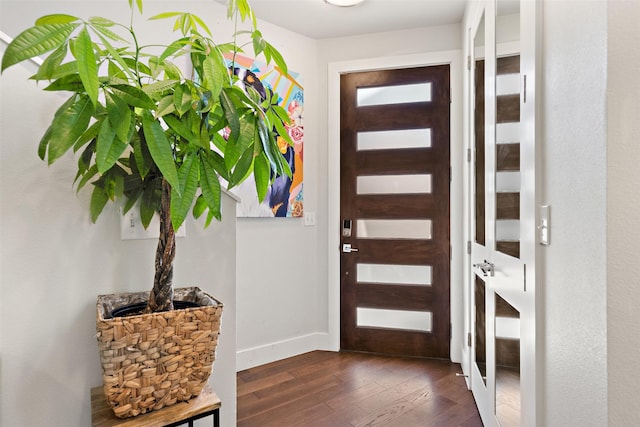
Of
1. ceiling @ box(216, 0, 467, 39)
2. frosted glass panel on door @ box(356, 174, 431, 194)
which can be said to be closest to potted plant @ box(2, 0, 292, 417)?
ceiling @ box(216, 0, 467, 39)

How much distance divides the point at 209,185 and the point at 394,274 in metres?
2.30

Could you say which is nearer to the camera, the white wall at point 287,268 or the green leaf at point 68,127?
the green leaf at point 68,127

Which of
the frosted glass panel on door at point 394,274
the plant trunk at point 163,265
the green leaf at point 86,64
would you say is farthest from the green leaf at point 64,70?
the frosted glass panel on door at point 394,274

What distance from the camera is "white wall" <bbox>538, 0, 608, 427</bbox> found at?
73 centimetres

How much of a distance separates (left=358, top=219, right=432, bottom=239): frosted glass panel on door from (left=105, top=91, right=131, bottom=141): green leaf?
2.39 meters

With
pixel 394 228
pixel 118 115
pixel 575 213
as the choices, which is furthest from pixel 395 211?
pixel 118 115

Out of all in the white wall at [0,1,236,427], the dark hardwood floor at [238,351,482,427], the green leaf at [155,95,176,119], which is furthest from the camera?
the dark hardwood floor at [238,351,482,427]

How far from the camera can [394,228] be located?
297 centimetres

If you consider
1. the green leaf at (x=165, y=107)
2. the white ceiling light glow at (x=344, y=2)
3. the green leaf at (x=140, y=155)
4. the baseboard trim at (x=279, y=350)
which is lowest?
the baseboard trim at (x=279, y=350)

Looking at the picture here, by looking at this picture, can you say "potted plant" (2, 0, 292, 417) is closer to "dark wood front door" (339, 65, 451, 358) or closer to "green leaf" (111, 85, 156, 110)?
"green leaf" (111, 85, 156, 110)

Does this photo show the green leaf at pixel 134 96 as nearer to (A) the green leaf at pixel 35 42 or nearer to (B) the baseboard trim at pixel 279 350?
(A) the green leaf at pixel 35 42

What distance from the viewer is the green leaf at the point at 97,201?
110 cm

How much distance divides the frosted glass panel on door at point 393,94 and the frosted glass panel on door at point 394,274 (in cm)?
134

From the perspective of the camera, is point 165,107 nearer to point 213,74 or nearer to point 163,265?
point 213,74
